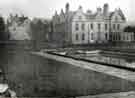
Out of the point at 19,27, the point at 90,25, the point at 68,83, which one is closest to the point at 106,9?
the point at 90,25

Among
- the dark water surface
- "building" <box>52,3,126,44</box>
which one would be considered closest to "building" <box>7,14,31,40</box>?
"building" <box>52,3,126,44</box>

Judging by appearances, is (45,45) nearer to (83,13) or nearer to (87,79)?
(83,13)

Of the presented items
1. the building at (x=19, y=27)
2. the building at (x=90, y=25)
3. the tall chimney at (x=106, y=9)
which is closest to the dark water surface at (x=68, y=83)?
the building at (x=90, y=25)

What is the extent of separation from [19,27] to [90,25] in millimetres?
25017

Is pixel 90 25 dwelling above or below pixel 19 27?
below

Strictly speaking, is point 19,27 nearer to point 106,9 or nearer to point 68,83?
point 106,9

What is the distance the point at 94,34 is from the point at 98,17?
11.7ft

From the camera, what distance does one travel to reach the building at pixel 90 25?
38312mm

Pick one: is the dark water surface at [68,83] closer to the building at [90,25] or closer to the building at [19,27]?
the building at [90,25]

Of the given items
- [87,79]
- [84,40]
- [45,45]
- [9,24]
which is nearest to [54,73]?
[87,79]

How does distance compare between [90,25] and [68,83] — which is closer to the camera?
[68,83]

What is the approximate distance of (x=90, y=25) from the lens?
39375 mm

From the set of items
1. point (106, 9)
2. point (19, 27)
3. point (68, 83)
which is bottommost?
point (68, 83)

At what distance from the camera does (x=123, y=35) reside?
4112cm
